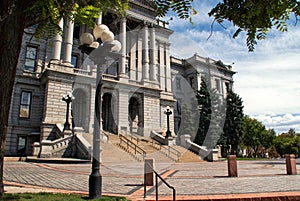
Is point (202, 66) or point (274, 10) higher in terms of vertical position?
point (202, 66)

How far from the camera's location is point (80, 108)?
27.0 meters

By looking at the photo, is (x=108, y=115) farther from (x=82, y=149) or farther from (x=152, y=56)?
(x=82, y=149)

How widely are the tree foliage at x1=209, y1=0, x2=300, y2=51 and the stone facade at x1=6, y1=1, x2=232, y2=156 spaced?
58.3ft

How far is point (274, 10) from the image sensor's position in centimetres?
249

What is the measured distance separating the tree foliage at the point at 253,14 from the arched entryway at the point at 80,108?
24.2m

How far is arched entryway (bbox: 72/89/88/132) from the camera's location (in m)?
25.9

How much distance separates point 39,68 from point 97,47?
23956 mm

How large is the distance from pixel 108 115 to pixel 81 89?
492 centimetres

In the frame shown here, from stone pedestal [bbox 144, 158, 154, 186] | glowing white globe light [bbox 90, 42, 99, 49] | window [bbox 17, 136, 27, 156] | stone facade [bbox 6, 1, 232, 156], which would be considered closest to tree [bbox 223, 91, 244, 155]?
stone facade [bbox 6, 1, 232, 156]

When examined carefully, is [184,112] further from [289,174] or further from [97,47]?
[97,47]

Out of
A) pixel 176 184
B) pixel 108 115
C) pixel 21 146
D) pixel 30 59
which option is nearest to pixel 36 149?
pixel 21 146

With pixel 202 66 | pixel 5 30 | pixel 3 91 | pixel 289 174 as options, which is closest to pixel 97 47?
pixel 5 30

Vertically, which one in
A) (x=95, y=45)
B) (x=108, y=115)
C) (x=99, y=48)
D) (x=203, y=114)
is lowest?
(x=108, y=115)

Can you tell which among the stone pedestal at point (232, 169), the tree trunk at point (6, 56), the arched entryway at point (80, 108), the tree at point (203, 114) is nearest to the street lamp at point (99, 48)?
the tree trunk at point (6, 56)
